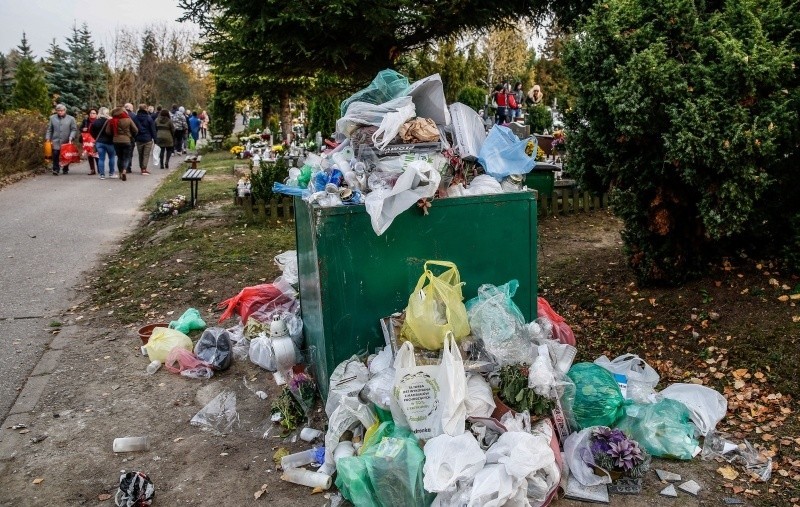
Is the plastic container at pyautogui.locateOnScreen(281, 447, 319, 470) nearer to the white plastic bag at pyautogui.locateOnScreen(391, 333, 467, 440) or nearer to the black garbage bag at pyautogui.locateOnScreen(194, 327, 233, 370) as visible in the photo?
the white plastic bag at pyautogui.locateOnScreen(391, 333, 467, 440)

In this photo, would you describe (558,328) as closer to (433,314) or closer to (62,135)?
(433,314)

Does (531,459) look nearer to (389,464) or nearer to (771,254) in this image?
(389,464)

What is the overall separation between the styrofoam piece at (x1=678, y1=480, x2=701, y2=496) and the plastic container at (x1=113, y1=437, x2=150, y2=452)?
288 centimetres

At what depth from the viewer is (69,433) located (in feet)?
13.5

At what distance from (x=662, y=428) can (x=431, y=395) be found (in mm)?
1281

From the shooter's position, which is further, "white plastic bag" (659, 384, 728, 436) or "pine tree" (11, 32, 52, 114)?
"pine tree" (11, 32, 52, 114)

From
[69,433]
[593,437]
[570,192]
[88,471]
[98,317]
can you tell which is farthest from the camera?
[570,192]

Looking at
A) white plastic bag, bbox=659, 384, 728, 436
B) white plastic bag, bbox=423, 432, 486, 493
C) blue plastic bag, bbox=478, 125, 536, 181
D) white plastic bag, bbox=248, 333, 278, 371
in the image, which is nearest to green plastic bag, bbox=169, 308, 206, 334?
white plastic bag, bbox=248, 333, 278, 371

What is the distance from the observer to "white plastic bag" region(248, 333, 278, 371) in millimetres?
4891

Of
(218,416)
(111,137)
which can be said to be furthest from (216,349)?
(111,137)

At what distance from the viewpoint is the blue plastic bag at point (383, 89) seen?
4273 mm

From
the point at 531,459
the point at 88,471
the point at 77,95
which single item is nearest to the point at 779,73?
the point at 531,459

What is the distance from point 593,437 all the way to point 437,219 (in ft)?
4.63

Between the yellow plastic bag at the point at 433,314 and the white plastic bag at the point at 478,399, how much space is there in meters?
0.26
